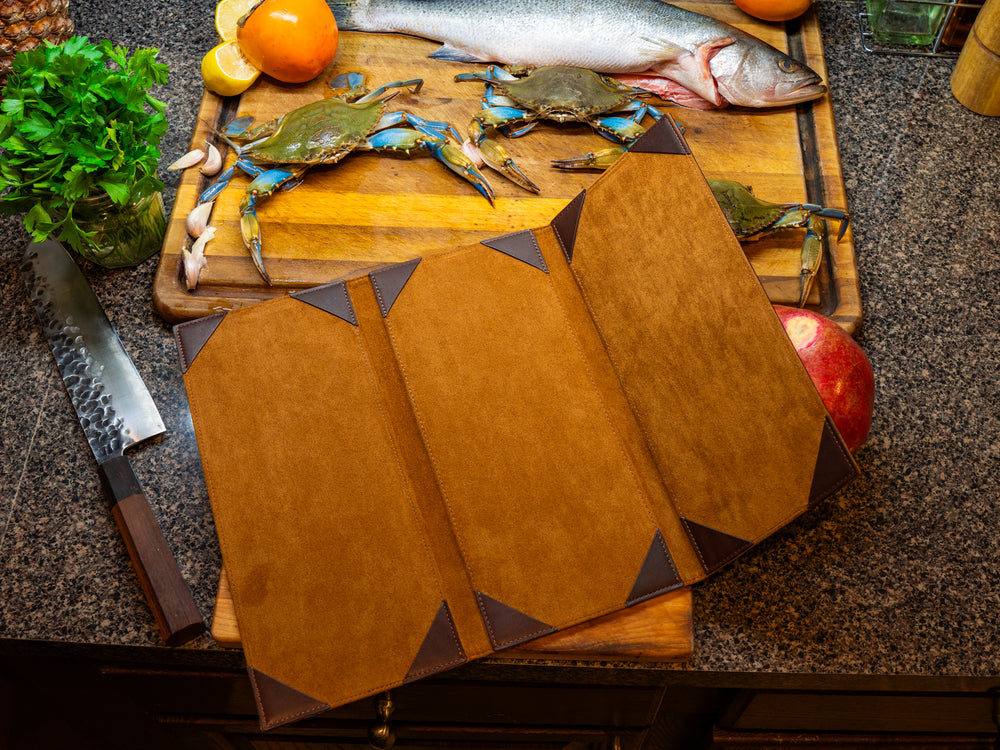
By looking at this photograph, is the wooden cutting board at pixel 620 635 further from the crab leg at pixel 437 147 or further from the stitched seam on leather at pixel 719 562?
the crab leg at pixel 437 147

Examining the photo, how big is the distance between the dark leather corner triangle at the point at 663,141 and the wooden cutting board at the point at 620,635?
451mm

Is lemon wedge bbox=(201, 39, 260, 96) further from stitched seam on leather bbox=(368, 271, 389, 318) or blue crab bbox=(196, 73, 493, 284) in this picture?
stitched seam on leather bbox=(368, 271, 389, 318)

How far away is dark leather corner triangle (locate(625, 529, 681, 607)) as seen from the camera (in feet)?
2.46

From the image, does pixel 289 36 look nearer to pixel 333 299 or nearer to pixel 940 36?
pixel 333 299

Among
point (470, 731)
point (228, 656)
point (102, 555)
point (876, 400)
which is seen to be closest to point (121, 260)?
point (102, 555)

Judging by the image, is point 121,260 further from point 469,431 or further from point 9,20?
point 469,431

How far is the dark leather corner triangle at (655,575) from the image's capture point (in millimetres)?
749

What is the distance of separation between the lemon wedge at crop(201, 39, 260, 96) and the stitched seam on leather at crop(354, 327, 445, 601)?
0.51 m

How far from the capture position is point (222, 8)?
1182mm

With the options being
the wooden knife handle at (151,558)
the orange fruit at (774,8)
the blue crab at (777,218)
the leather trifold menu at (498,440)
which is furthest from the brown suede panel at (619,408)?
the orange fruit at (774,8)

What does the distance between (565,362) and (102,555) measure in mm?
542

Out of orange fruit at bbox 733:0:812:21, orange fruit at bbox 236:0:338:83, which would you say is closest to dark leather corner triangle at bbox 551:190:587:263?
orange fruit at bbox 236:0:338:83

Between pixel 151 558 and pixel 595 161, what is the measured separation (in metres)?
0.75

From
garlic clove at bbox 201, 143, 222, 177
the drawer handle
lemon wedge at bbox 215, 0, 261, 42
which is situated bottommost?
the drawer handle
